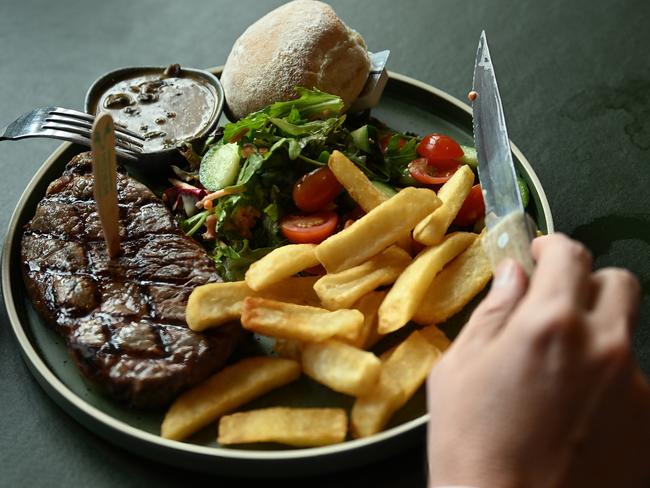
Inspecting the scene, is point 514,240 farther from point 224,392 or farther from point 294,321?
point 224,392

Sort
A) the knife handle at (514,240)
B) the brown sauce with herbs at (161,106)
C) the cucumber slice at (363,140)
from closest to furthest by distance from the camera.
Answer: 1. the knife handle at (514,240)
2. the cucumber slice at (363,140)
3. the brown sauce with herbs at (161,106)

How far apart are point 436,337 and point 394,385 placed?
0.34 m

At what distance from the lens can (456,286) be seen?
9.94ft

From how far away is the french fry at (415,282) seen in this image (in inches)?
109

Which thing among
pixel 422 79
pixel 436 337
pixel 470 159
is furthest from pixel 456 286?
pixel 422 79

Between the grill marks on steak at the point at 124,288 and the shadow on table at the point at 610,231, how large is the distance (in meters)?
1.96

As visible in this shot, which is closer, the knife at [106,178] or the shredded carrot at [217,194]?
the knife at [106,178]

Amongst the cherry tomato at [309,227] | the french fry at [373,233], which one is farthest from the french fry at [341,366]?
the cherry tomato at [309,227]

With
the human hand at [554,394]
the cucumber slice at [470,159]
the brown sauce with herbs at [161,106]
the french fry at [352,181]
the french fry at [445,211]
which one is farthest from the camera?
the brown sauce with herbs at [161,106]

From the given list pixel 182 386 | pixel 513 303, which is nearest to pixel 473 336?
pixel 513 303

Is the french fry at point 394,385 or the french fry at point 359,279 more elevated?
the french fry at point 359,279

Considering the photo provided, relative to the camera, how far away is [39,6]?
5.53 m

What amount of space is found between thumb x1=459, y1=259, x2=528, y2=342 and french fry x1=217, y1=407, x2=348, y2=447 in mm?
842

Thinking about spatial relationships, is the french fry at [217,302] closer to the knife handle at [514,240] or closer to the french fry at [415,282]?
the french fry at [415,282]
